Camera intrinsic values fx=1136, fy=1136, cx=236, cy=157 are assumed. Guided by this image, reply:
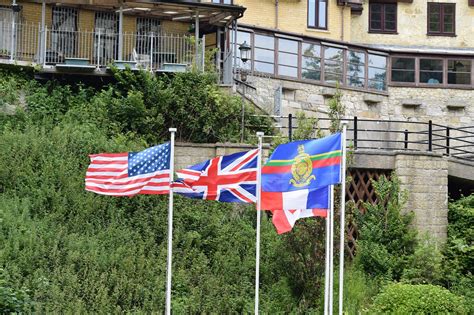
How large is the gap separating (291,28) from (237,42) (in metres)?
4.48

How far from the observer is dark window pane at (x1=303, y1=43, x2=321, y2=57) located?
38.3 m

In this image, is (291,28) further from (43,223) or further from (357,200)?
(43,223)

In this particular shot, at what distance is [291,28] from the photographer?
40875 millimetres

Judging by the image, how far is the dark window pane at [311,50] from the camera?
1508 inches

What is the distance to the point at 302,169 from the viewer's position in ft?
70.8

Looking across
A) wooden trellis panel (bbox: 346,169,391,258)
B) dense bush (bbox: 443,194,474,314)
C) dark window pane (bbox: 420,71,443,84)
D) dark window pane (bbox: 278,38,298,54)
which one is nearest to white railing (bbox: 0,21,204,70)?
dark window pane (bbox: 278,38,298,54)

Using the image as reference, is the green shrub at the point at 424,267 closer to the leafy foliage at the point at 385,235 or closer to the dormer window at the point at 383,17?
the leafy foliage at the point at 385,235

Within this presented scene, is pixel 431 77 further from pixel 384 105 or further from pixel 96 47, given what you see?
pixel 96 47

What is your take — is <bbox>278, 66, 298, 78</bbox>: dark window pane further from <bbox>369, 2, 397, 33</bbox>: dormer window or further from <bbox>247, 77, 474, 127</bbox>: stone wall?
<bbox>369, 2, 397, 33</bbox>: dormer window

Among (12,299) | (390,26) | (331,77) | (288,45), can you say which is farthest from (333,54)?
(12,299)

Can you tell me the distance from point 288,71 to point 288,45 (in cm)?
90

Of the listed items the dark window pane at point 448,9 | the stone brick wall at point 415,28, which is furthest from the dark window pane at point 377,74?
the dark window pane at point 448,9

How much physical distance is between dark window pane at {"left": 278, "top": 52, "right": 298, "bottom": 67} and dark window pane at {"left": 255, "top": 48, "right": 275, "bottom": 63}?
0.32m

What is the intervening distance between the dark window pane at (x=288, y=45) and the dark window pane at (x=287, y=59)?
0.55ft
